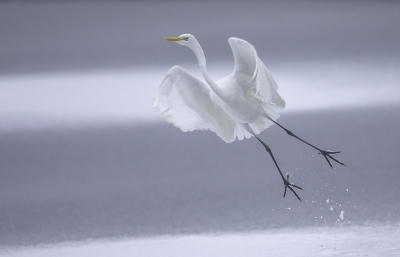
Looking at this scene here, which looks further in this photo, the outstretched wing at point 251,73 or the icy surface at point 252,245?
the icy surface at point 252,245

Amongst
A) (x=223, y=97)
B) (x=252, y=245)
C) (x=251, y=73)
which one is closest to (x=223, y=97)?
(x=223, y=97)

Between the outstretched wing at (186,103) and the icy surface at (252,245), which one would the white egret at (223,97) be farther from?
the icy surface at (252,245)

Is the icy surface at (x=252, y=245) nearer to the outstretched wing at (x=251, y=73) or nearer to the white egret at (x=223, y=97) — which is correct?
the white egret at (x=223, y=97)

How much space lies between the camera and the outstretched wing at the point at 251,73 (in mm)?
2697

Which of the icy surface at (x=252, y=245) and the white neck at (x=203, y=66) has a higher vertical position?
the white neck at (x=203, y=66)

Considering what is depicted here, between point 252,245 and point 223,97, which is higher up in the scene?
point 223,97

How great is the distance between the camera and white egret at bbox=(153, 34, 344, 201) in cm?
287

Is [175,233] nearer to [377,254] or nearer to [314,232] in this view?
[314,232]

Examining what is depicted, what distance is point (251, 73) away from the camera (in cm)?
306

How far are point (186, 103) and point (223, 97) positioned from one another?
205 mm

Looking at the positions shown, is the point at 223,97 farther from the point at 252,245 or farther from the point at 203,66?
the point at 252,245

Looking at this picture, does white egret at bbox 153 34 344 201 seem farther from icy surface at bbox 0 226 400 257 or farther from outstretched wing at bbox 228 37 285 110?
icy surface at bbox 0 226 400 257

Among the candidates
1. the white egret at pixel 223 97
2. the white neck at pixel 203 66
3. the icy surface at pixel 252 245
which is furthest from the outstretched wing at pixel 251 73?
the icy surface at pixel 252 245

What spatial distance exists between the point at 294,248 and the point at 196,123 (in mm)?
848
